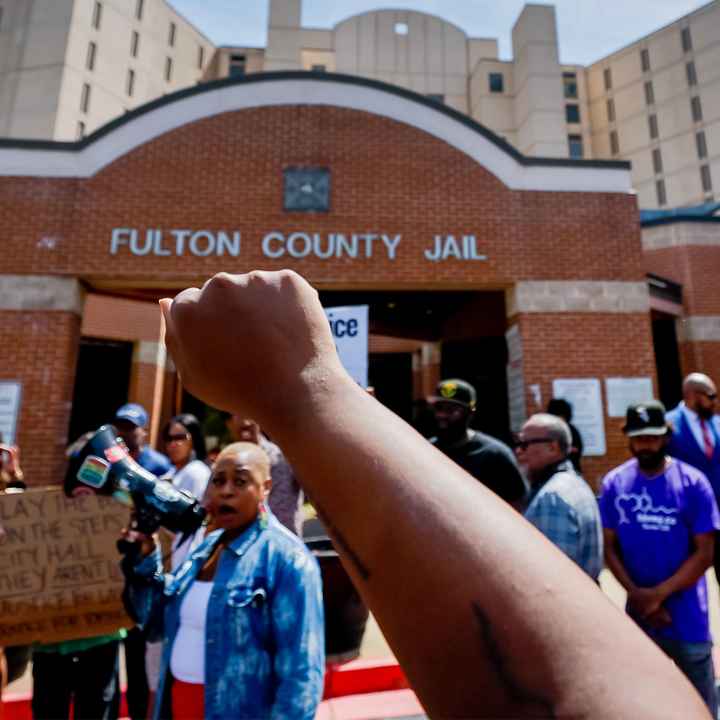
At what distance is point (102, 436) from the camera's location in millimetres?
1901

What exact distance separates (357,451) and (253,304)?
26 centimetres

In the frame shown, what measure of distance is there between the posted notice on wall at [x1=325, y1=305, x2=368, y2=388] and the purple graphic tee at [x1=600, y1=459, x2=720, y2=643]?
6.08 feet

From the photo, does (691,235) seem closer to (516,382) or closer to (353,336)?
(516,382)

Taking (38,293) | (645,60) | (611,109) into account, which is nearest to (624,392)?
(645,60)

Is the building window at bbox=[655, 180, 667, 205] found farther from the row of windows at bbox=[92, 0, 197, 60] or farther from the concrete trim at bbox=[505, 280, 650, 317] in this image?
the row of windows at bbox=[92, 0, 197, 60]

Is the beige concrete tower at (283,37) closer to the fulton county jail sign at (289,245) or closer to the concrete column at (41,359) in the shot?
the fulton county jail sign at (289,245)

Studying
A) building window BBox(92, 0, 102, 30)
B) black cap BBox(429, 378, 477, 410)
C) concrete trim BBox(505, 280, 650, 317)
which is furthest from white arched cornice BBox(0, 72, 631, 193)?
building window BBox(92, 0, 102, 30)

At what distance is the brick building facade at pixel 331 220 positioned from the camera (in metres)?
7.32

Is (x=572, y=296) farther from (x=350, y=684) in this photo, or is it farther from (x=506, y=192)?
(x=350, y=684)

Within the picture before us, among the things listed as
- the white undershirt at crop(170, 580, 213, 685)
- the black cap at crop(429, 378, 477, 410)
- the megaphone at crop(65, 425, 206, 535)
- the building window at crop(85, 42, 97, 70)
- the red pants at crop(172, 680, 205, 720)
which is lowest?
the red pants at crop(172, 680, 205, 720)

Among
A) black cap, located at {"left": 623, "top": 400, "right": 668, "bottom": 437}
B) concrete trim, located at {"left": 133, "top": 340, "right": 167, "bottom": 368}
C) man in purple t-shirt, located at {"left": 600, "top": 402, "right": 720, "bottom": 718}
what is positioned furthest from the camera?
concrete trim, located at {"left": 133, "top": 340, "right": 167, "bottom": 368}

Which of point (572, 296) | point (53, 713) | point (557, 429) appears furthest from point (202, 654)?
point (572, 296)

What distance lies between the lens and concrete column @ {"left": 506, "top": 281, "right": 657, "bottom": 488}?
24.1 feet

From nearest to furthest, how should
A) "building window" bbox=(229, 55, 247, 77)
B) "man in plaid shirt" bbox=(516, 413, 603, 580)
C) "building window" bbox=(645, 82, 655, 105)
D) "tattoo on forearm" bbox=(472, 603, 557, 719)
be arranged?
"tattoo on forearm" bbox=(472, 603, 557, 719)
"man in plaid shirt" bbox=(516, 413, 603, 580)
"building window" bbox=(645, 82, 655, 105)
"building window" bbox=(229, 55, 247, 77)
